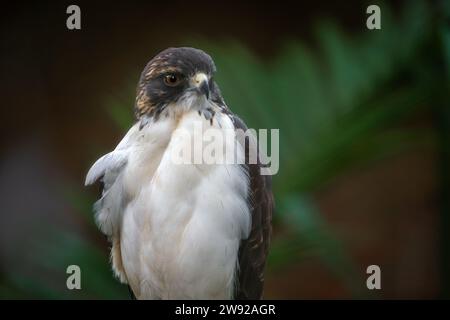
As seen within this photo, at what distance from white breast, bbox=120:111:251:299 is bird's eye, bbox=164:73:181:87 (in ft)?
0.34

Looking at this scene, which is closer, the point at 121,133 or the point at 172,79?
the point at 172,79

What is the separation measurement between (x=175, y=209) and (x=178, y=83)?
0.37 meters

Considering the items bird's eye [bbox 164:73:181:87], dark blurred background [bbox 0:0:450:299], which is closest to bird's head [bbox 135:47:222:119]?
bird's eye [bbox 164:73:181:87]

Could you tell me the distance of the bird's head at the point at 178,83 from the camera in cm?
250

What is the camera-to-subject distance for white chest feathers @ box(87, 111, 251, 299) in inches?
100

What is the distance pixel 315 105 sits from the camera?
3.12 m

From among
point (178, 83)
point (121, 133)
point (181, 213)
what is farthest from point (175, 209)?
point (121, 133)

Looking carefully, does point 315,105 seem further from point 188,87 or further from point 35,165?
point 35,165

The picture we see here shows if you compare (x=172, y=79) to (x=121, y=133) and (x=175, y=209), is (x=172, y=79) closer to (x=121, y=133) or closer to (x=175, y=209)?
(x=175, y=209)

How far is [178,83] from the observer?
8.36ft

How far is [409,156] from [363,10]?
97 cm

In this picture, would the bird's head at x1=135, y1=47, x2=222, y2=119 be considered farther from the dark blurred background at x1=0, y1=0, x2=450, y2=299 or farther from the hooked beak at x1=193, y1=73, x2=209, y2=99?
the dark blurred background at x1=0, y1=0, x2=450, y2=299

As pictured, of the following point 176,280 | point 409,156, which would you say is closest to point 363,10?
point 409,156
